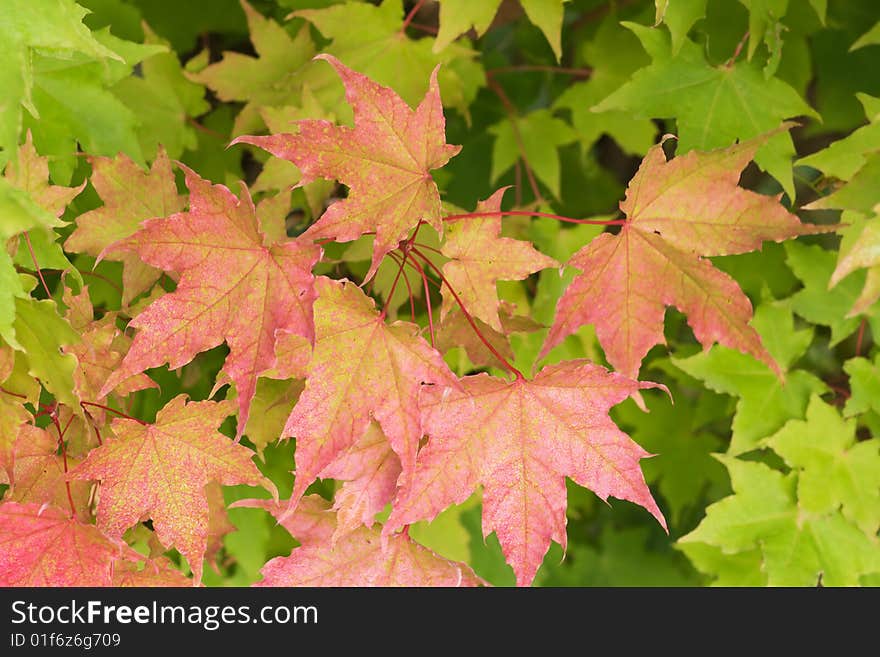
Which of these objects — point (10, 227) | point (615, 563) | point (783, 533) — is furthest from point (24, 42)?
point (615, 563)

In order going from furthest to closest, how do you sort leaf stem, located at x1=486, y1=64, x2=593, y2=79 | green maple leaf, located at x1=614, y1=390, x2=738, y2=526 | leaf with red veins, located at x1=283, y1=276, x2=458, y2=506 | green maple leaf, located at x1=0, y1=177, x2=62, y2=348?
green maple leaf, located at x1=614, y1=390, x2=738, y2=526 → leaf stem, located at x1=486, y1=64, x2=593, y2=79 → leaf with red veins, located at x1=283, y1=276, x2=458, y2=506 → green maple leaf, located at x1=0, y1=177, x2=62, y2=348

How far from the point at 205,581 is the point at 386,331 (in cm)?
94

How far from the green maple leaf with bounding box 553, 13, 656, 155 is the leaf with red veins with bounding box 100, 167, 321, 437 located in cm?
100

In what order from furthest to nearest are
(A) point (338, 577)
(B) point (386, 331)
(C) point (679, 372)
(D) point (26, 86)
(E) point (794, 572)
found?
(C) point (679, 372)
(E) point (794, 572)
(A) point (338, 577)
(B) point (386, 331)
(D) point (26, 86)

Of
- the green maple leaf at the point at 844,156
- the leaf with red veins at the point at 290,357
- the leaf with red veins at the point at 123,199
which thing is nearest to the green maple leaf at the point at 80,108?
the leaf with red veins at the point at 123,199

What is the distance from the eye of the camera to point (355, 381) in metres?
0.93

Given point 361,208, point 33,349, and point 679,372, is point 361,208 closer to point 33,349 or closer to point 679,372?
point 33,349

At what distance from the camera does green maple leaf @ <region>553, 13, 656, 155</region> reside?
172 cm

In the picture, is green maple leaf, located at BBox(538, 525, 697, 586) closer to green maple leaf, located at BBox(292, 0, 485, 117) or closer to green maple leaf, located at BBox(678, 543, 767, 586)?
green maple leaf, located at BBox(678, 543, 767, 586)

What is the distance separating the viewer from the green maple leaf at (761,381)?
1.58m

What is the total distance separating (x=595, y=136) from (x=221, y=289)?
106 centimetres

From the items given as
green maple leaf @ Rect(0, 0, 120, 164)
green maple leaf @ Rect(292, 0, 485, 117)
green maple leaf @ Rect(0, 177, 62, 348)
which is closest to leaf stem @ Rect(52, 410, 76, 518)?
green maple leaf @ Rect(0, 177, 62, 348)
